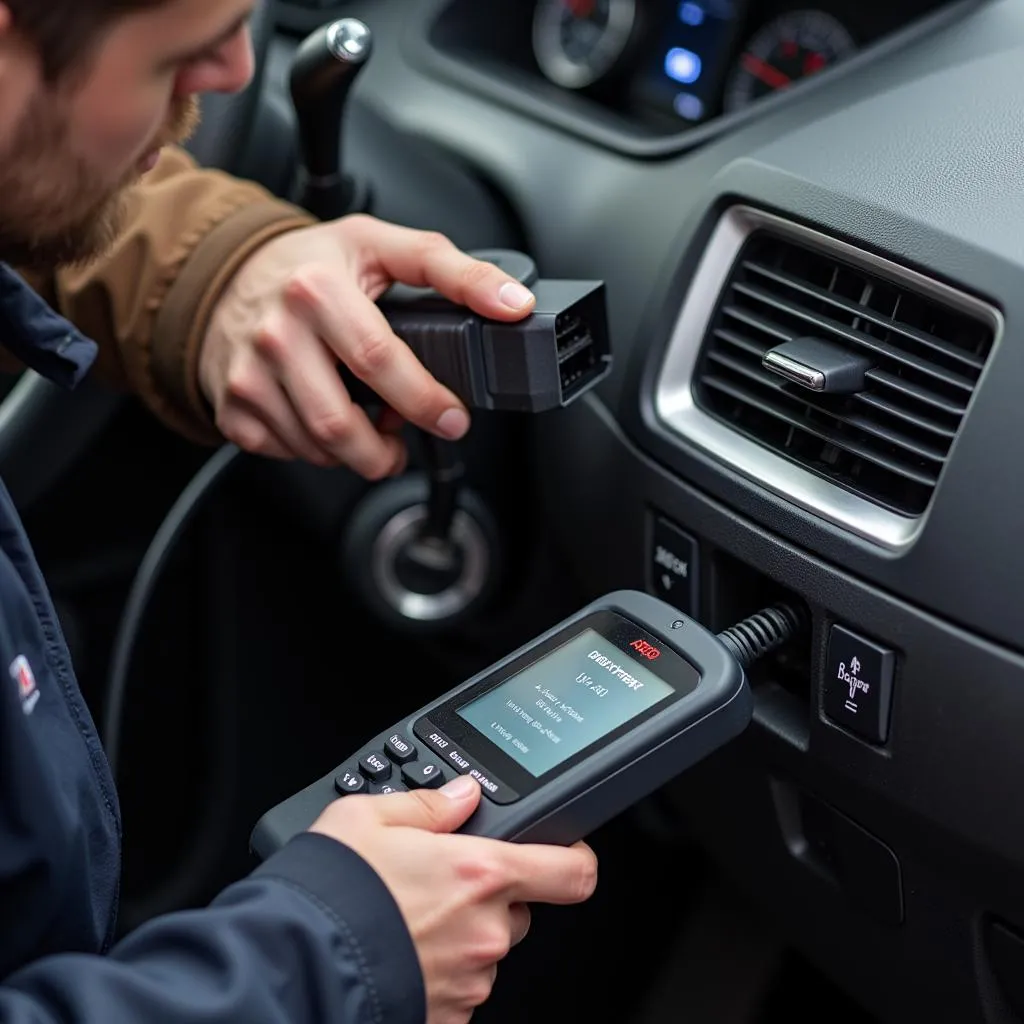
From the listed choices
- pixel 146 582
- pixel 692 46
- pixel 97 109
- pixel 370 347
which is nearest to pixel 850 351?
pixel 370 347

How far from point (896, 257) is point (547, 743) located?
290 mm

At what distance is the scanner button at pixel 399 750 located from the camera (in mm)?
724

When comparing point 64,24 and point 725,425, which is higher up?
point 64,24

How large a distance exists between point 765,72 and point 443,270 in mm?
399

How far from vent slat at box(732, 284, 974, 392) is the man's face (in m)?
0.30

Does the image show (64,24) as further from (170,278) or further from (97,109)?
(170,278)

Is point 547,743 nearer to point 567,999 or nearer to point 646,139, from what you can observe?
point 646,139

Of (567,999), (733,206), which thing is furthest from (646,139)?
(567,999)

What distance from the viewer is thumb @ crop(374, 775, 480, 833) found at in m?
0.66

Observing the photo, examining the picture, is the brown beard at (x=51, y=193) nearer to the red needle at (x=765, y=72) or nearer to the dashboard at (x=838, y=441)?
the dashboard at (x=838, y=441)

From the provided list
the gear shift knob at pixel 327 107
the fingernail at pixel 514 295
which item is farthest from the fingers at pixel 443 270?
the gear shift knob at pixel 327 107

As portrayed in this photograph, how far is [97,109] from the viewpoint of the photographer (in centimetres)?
66

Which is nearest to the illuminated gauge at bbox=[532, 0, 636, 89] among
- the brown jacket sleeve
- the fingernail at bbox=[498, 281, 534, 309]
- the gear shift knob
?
the gear shift knob

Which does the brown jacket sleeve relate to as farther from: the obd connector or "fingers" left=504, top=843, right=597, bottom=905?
"fingers" left=504, top=843, right=597, bottom=905
